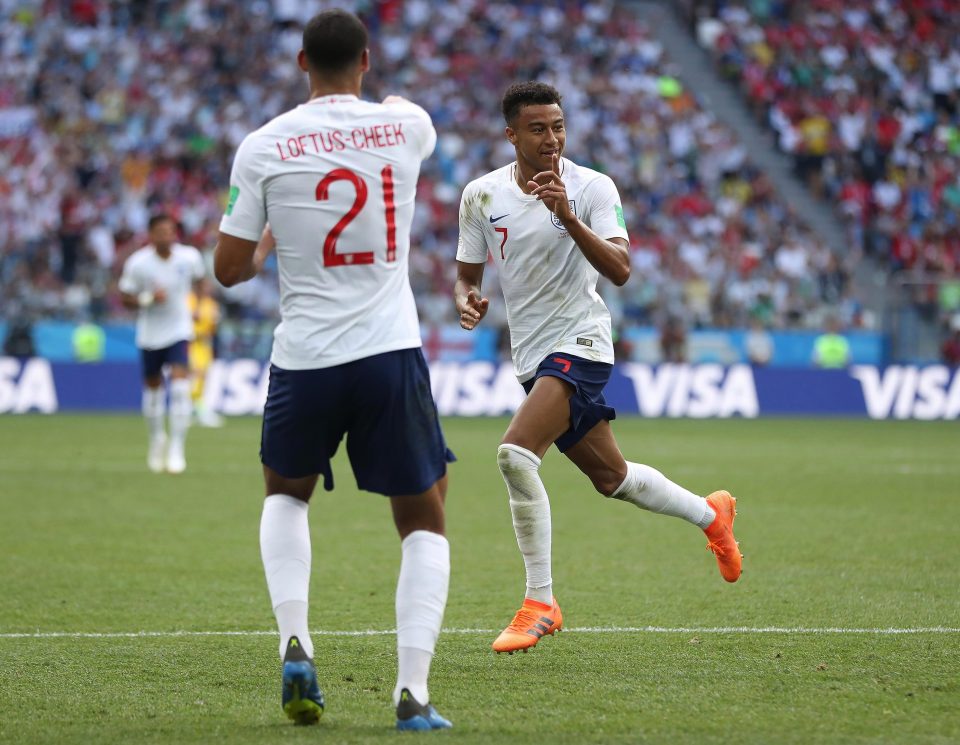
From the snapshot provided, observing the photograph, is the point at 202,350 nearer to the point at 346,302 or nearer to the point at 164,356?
the point at 164,356

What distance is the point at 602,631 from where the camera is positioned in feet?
21.9

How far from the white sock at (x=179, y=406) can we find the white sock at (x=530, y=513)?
29.5 feet

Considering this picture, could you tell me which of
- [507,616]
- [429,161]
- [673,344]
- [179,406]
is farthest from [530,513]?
[429,161]

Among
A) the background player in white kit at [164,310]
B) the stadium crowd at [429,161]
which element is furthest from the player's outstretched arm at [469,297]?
the stadium crowd at [429,161]

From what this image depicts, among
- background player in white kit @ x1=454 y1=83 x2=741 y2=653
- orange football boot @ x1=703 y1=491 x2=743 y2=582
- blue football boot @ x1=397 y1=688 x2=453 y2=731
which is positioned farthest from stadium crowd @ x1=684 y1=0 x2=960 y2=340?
blue football boot @ x1=397 y1=688 x2=453 y2=731

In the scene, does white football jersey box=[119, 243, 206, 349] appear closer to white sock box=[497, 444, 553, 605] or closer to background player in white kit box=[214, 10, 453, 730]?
white sock box=[497, 444, 553, 605]

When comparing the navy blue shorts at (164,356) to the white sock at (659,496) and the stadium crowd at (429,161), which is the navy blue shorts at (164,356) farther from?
the stadium crowd at (429,161)

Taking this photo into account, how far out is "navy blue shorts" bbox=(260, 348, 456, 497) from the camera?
15.6ft

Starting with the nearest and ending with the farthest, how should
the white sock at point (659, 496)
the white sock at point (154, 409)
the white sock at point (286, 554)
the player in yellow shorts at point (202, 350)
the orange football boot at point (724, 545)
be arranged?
the white sock at point (286, 554) → the white sock at point (659, 496) → the orange football boot at point (724, 545) → the white sock at point (154, 409) → the player in yellow shorts at point (202, 350)

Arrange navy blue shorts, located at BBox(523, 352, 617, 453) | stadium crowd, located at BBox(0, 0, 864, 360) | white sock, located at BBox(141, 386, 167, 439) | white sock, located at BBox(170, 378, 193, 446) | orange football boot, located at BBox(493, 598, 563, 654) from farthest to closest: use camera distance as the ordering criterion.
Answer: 1. stadium crowd, located at BBox(0, 0, 864, 360)
2. white sock, located at BBox(141, 386, 167, 439)
3. white sock, located at BBox(170, 378, 193, 446)
4. navy blue shorts, located at BBox(523, 352, 617, 453)
5. orange football boot, located at BBox(493, 598, 563, 654)

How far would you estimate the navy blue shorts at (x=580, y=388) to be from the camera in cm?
648

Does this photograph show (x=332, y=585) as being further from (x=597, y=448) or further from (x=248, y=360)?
(x=248, y=360)

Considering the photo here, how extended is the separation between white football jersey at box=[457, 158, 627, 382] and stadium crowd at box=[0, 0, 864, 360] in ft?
62.9

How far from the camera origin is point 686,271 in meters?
28.3
